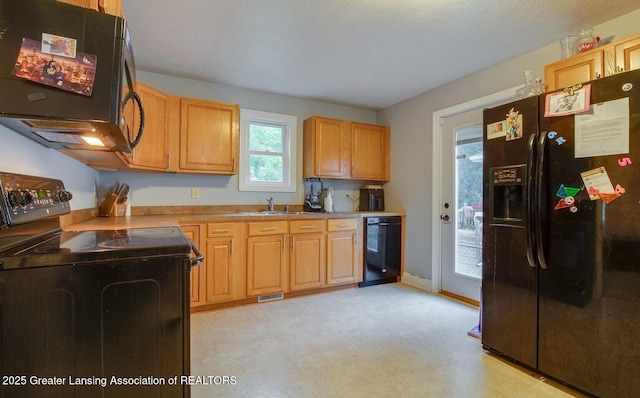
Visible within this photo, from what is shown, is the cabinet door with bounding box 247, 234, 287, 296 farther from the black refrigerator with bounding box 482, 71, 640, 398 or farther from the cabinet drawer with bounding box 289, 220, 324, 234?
the black refrigerator with bounding box 482, 71, 640, 398

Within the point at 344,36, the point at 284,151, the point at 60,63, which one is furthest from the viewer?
the point at 284,151

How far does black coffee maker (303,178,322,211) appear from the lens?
12.9 feet

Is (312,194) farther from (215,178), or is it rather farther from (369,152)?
(215,178)

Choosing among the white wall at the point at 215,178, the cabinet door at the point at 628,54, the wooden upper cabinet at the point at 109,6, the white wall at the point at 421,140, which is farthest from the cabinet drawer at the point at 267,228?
the cabinet door at the point at 628,54

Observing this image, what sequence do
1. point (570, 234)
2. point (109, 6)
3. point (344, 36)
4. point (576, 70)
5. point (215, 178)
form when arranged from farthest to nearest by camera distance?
point (215, 178), point (344, 36), point (576, 70), point (570, 234), point (109, 6)

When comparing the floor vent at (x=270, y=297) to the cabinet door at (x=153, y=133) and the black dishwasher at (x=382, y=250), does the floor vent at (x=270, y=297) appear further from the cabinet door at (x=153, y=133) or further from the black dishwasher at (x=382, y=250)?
the cabinet door at (x=153, y=133)

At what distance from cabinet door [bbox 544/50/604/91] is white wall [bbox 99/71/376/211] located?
2537mm

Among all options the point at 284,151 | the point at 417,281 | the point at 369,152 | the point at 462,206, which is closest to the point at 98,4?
the point at 284,151

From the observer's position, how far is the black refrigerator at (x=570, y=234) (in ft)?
5.10

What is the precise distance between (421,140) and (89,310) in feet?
11.9

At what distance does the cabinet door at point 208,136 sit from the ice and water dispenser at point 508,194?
2.49 m

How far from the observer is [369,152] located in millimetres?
4203

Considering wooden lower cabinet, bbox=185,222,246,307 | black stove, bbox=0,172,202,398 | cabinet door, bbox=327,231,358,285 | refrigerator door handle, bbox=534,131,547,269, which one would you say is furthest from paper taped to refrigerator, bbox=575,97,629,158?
wooden lower cabinet, bbox=185,222,246,307

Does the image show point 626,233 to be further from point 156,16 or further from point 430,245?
point 156,16
